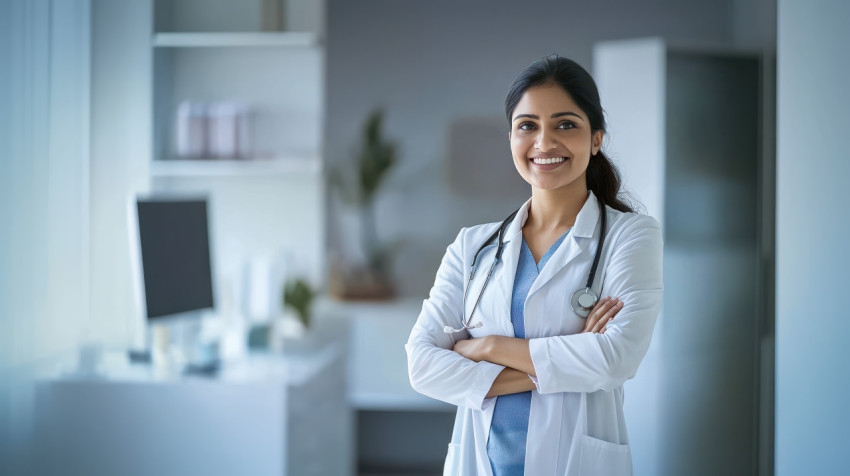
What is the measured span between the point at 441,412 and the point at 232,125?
1.99 m

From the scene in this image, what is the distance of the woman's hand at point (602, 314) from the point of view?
1299mm

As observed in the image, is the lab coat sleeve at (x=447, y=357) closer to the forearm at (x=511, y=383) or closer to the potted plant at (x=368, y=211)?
the forearm at (x=511, y=383)

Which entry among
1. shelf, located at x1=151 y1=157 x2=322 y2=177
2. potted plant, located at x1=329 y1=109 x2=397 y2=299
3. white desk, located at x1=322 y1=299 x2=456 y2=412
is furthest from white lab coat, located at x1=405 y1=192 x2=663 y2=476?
potted plant, located at x1=329 y1=109 x2=397 y2=299

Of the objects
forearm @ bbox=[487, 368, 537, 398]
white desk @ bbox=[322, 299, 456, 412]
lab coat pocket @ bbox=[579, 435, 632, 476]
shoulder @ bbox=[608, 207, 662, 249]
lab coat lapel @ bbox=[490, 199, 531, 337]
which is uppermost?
shoulder @ bbox=[608, 207, 662, 249]

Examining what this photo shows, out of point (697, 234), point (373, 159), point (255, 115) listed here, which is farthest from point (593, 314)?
point (373, 159)

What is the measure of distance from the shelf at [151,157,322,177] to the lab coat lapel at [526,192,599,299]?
1.84m

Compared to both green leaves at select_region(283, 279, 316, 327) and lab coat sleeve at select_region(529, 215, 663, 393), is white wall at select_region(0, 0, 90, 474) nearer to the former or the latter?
green leaves at select_region(283, 279, 316, 327)

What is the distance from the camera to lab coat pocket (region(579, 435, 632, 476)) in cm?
132

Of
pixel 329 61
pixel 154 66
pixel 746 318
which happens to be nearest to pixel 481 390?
pixel 746 318

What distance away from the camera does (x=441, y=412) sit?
13.0 feet

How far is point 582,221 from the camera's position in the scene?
141cm

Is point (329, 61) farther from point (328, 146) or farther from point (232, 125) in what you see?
point (232, 125)

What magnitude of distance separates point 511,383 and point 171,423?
1.59 m

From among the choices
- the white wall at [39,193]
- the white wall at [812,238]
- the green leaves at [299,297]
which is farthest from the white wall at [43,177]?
the white wall at [812,238]
